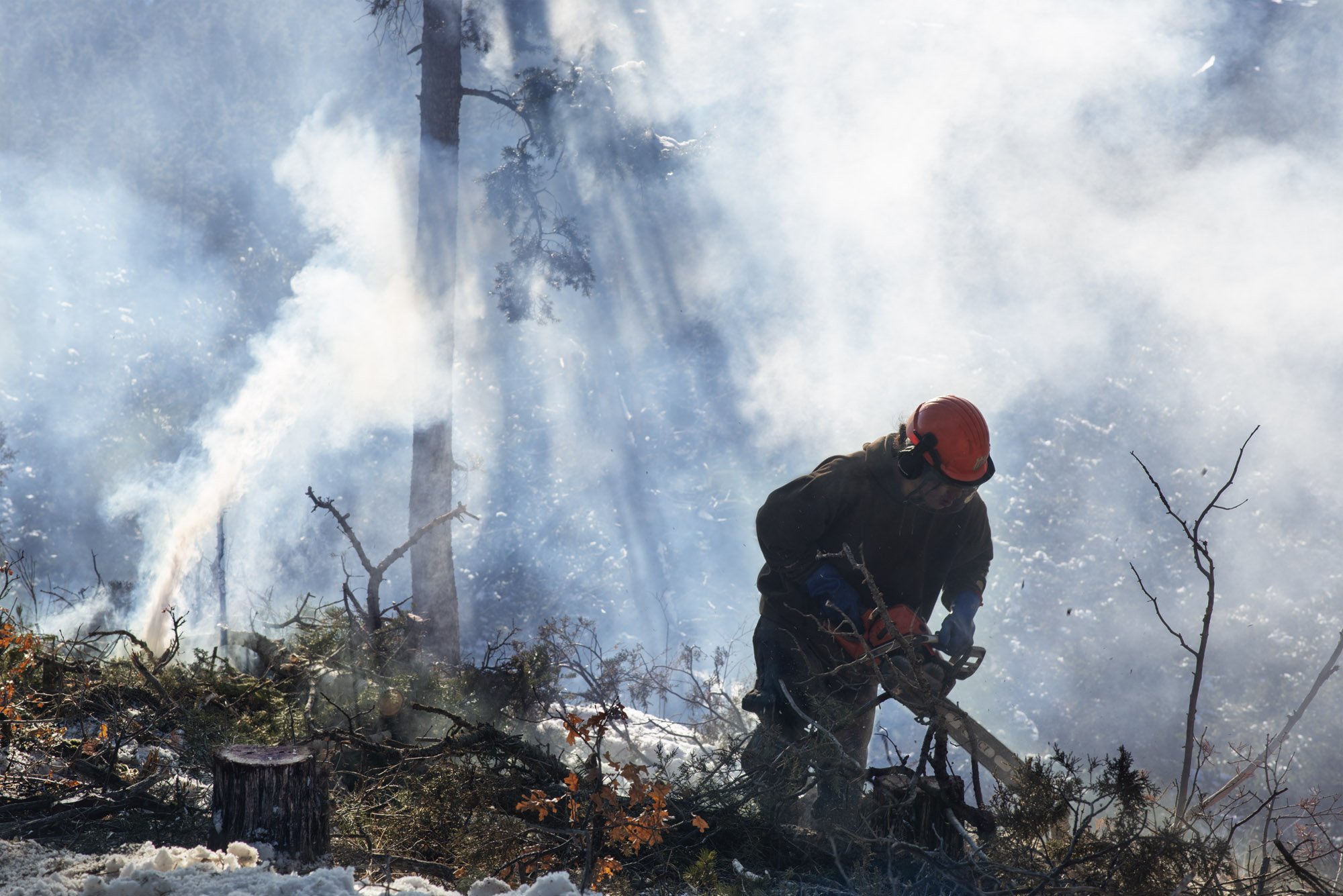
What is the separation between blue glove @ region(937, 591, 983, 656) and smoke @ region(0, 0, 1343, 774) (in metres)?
7.75

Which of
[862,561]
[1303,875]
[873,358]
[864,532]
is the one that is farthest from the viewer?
[873,358]

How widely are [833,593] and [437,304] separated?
536 centimetres

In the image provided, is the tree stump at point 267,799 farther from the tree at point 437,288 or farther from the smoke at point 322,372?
the smoke at point 322,372

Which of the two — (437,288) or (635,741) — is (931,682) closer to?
(635,741)

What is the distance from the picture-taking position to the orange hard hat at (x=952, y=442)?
3.75 m

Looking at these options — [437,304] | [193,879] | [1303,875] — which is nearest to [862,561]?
[1303,875]

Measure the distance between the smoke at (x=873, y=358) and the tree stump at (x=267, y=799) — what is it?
8.04 m

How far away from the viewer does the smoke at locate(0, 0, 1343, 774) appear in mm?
12688

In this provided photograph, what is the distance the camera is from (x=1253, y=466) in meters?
13.1

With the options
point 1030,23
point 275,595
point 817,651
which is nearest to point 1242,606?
point 1030,23

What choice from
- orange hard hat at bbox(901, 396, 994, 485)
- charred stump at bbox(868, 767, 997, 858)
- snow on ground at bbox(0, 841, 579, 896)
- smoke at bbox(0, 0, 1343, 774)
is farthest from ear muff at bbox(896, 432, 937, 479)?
smoke at bbox(0, 0, 1343, 774)

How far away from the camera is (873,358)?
1377cm

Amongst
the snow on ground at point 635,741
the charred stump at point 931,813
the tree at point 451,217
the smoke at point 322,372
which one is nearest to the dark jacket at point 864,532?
the charred stump at point 931,813

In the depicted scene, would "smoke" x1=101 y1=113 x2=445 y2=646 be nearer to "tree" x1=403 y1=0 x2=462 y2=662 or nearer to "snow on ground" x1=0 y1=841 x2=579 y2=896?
"tree" x1=403 y1=0 x2=462 y2=662
